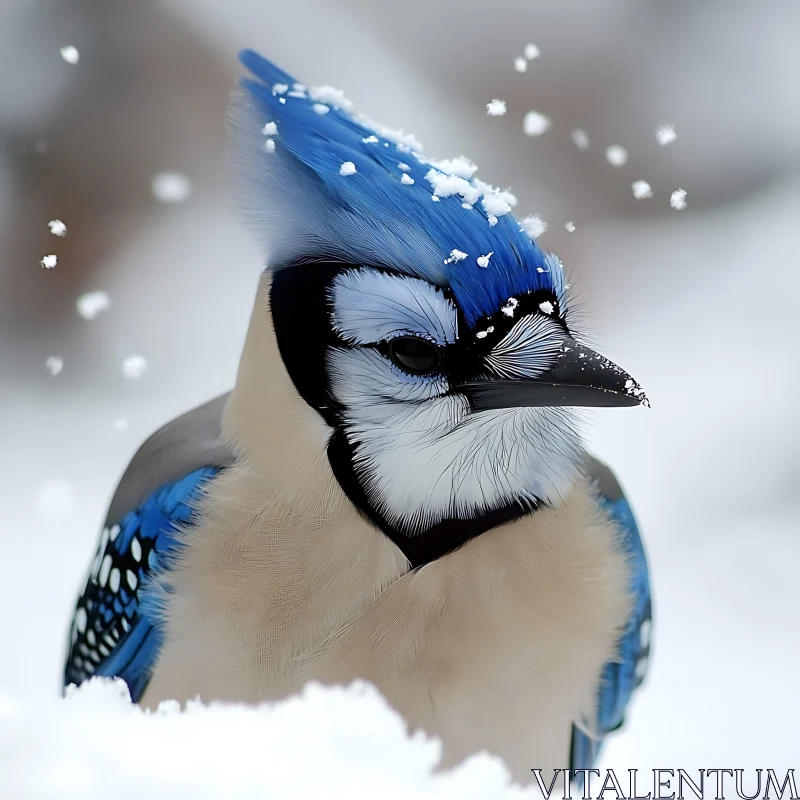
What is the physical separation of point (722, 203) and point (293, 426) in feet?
3.73

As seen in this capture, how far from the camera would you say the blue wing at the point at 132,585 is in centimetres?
76

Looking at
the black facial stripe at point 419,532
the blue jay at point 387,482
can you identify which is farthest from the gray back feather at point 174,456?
the black facial stripe at point 419,532

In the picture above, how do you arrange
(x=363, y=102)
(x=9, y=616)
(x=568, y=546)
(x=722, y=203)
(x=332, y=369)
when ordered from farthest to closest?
(x=722, y=203) < (x=363, y=102) < (x=9, y=616) < (x=568, y=546) < (x=332, y=369)

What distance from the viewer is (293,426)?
69 cm

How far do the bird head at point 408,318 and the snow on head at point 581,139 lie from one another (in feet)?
2.52

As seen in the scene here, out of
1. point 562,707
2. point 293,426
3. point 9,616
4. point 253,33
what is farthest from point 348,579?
point 253,33

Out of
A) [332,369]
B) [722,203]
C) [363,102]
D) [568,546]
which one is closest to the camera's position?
[332,369]

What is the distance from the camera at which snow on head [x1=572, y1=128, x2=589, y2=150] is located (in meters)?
1.38

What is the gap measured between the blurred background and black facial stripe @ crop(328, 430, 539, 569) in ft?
1.97

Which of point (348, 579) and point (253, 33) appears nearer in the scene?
point (348, 579)

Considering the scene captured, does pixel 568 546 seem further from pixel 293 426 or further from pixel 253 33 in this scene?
pixel 253 33

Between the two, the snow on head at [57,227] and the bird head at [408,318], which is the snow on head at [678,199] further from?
the snow on head at [57,227]

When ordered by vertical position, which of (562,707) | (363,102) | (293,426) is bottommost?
(562,707)

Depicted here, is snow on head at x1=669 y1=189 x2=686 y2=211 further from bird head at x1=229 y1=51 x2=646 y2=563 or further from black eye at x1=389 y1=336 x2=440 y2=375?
black eye at x1=389 y1=336 x2=440 y2=375
